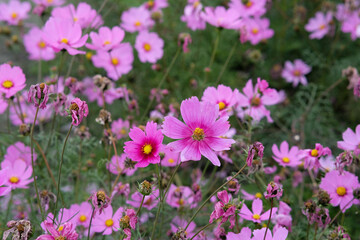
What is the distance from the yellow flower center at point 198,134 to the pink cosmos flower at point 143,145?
0.08 metres

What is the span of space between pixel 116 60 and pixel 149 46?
0.67 ft

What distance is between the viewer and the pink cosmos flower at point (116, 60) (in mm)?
1775

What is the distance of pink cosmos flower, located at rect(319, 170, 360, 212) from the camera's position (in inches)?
46.9

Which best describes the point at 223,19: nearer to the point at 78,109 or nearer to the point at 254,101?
the point at 254,101

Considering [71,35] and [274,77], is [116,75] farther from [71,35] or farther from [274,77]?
[274,77]

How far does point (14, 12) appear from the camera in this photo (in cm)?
220

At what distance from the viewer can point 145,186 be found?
913 mm

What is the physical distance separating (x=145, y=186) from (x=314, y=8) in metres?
2.09

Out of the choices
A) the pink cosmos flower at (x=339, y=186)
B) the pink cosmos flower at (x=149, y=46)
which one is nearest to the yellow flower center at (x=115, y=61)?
the pink cosmos flower at (x=149, y=46)

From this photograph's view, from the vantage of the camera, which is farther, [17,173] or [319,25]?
[319,25]

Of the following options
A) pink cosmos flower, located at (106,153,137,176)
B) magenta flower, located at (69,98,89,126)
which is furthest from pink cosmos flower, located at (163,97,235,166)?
pink cosmos flower, located at (106,153,137,176)

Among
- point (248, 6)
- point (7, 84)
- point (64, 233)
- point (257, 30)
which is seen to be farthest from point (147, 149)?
point (257, 30)

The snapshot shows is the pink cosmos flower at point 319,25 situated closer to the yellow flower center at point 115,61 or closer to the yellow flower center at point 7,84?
the yellow flower center at point 115,61

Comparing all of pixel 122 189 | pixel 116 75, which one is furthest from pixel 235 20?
pixel 122 189
